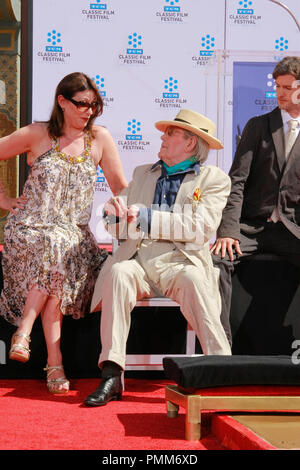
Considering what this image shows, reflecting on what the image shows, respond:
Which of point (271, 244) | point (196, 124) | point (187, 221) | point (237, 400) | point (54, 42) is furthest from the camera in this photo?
point (54, 42)

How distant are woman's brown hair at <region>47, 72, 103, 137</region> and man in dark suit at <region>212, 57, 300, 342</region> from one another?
34.3 inches

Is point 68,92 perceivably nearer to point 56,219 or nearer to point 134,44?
point 56,219

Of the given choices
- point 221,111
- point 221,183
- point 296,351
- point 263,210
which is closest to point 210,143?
point 221,183

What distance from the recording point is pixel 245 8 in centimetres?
568

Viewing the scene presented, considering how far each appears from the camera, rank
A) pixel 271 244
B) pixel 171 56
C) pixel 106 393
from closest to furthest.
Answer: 1. pixel 106 393
2. pixel 271 244
3. pixel 171 56

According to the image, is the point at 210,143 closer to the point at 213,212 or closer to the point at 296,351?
the point at 213,212

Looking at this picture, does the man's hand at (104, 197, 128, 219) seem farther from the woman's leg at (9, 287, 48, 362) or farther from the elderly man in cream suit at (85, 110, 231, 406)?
the woman's leg at (9, 287, 48, 362)

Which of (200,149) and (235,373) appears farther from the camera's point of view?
(200,149)

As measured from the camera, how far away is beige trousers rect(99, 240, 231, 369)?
3125 mm

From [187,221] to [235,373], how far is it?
43.9 inches

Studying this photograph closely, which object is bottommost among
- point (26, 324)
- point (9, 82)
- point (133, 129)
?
point (26, 324)

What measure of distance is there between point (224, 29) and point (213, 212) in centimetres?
278

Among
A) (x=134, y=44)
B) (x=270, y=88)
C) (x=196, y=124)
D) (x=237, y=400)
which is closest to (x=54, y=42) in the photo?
(x=134, y=44)

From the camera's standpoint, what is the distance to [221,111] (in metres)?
5.69
